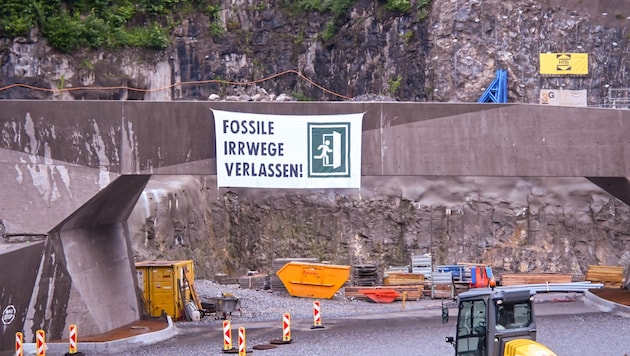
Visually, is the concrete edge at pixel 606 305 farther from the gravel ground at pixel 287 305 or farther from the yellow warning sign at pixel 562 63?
the yellow warning sign at pixel 562 63

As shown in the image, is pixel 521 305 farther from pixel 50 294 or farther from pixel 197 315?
pixel 197 315

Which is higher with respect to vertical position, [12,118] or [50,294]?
[12,118]

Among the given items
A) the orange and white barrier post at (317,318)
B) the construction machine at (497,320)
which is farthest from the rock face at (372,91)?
the construction machine at (497,320)

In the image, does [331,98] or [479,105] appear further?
[331,98]

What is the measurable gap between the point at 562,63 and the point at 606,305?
27.4m

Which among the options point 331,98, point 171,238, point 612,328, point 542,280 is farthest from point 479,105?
point 331,98

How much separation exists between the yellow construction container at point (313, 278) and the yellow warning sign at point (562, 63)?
23016 millimetres

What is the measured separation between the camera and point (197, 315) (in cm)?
2859

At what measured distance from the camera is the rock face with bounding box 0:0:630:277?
46281mm

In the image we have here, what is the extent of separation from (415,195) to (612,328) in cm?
2420

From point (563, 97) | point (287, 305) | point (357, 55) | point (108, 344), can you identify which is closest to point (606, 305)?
point (287, 305)

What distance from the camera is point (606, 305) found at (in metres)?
27.8

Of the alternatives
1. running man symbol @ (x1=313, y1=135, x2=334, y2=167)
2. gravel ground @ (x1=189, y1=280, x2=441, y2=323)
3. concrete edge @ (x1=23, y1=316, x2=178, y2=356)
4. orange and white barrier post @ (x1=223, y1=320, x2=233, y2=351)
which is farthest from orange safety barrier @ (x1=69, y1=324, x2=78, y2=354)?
gravel ground @ (x1=189, y1=280, x2=441, y2=323)

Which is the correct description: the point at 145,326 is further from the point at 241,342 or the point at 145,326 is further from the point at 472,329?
the point at 472,329
